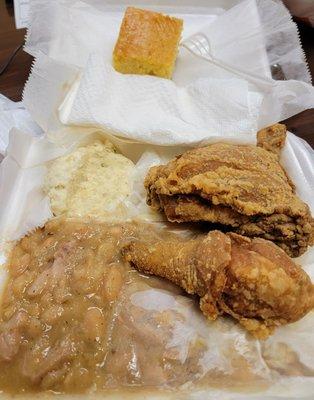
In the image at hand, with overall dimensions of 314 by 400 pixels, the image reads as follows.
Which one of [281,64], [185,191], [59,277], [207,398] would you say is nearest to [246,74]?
[281,64]

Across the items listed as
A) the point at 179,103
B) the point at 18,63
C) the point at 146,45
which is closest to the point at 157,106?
the point at 179,103

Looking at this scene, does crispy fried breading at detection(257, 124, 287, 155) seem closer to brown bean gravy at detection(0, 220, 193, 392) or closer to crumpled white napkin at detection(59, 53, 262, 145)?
crumpled white napkin at detection(59, 53, 262, 145)

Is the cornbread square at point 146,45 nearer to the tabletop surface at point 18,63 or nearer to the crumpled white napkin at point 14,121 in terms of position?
the crumpled white napkin at point 14,121

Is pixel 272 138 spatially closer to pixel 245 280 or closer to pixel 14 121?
pixel 245 280

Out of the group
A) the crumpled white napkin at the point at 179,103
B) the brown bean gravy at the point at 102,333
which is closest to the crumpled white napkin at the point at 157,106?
the crumpled white napkin at the point at 179,103

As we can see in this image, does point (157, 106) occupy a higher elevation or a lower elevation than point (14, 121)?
higher

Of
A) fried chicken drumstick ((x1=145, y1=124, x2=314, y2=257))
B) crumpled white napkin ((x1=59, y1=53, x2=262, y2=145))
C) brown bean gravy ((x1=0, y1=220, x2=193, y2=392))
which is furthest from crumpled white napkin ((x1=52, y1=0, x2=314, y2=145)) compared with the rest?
brown bean gravy ((x1=0, y1=220, x2=193, y2=392))
